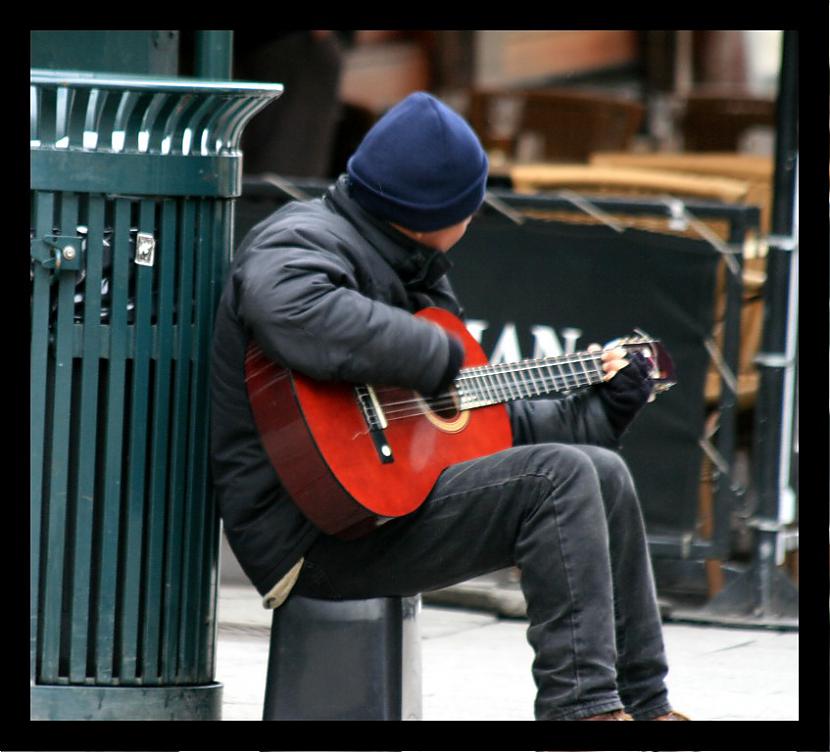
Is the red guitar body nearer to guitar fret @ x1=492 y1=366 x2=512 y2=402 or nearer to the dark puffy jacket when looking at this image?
the dark puffy jacket

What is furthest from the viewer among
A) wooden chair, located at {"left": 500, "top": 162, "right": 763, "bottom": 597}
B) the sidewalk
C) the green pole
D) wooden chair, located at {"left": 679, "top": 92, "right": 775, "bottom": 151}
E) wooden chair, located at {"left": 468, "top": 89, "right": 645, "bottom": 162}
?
wooden chair, located at {"left": 679, "top": 92, "right": 775, "bottom": 151}

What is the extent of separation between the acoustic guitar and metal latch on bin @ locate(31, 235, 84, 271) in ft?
1.46

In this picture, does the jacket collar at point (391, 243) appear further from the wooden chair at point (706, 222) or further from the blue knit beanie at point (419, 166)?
the wooden chair at point (706, 222)

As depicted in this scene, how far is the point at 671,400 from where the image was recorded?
552 centimetres

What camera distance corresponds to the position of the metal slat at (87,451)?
Answer: 3.60 m

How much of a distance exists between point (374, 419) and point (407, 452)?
111 mm

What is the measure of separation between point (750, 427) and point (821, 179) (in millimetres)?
2741

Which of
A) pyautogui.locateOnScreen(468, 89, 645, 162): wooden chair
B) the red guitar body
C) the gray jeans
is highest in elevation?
pyautogui.locateOnScreen(468, 89, 645, 162): wooden chair

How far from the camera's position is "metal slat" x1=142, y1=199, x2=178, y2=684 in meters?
3.64

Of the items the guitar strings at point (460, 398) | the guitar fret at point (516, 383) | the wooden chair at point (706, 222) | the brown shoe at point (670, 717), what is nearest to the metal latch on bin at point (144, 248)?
the guitar strings at point (460, 398)

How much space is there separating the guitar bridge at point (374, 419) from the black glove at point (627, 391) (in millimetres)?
635

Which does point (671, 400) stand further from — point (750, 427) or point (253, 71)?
point (253, 71)

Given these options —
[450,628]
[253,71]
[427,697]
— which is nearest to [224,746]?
[427,697]

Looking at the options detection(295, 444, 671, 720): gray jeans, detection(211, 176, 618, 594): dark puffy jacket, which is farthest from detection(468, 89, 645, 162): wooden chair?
detection(295, 444, 671, 720): gray jeans
